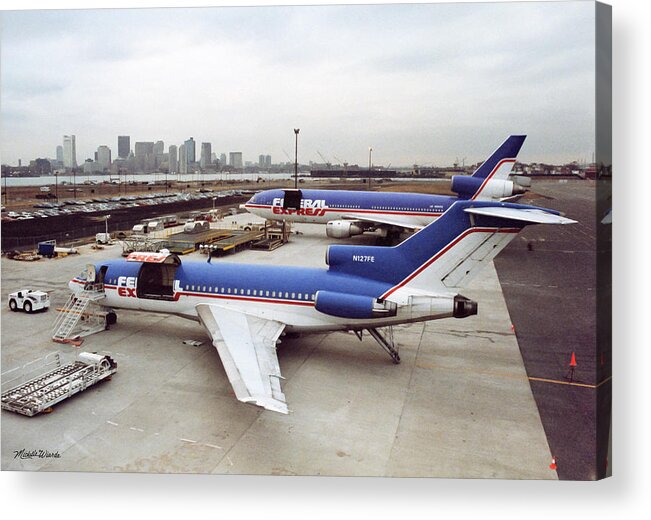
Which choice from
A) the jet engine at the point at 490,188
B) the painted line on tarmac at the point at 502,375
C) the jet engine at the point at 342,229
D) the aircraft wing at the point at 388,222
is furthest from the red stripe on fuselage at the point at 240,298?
the aircraft wing at the point at 388,222

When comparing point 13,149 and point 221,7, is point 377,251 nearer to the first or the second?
point 221,7

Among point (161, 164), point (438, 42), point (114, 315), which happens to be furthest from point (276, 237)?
point (438, 42)

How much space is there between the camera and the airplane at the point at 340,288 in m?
14.3

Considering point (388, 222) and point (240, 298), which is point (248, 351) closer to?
point (240, 298)

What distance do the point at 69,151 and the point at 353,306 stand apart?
11.9m

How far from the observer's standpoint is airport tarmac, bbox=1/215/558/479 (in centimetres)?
1138

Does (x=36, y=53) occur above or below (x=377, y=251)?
above

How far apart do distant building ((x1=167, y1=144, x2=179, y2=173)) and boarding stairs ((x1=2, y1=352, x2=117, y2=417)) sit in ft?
35.3

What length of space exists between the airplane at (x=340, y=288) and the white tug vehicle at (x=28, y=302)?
19.2 feet

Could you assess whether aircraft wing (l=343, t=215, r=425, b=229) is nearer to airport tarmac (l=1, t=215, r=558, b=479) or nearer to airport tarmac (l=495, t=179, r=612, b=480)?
airport tarmac (l=495, t=179, r=612, b=480)

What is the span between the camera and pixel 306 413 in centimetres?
1337

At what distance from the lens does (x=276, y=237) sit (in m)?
42.4

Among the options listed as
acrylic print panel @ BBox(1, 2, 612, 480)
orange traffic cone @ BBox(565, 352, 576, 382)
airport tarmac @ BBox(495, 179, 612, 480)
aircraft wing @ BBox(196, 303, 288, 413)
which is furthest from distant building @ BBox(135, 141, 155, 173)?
orange traffic cone @ BBox(565, 352, 576, 382)

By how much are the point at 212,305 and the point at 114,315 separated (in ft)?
18.0
